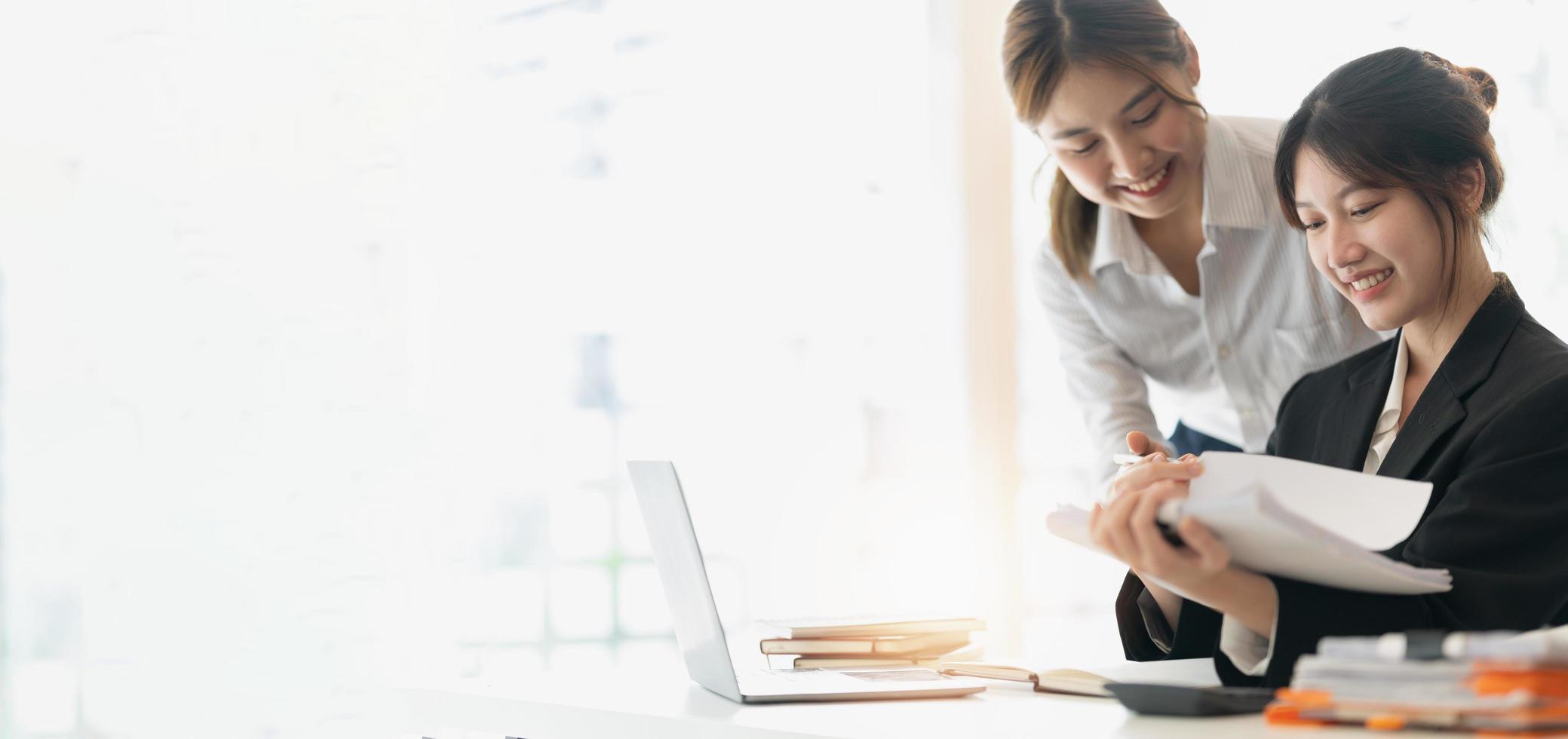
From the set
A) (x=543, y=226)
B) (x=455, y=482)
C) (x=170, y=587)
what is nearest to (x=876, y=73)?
(x=543, y=226)

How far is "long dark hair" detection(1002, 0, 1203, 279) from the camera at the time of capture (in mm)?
1585

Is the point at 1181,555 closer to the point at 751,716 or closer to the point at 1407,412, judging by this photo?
the point at 751,716

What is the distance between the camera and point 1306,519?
79cm

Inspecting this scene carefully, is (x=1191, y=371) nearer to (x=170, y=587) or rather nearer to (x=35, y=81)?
(x=170, y=587)

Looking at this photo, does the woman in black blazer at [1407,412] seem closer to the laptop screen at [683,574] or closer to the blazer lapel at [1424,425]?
the blazer lapel at [1424,425]

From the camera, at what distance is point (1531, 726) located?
27.6 inches

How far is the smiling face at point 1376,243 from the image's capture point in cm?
119

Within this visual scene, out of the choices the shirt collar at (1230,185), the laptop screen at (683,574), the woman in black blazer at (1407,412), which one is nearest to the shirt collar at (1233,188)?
the shirt collar at (1230,185)

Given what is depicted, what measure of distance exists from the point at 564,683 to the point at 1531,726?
868 mm

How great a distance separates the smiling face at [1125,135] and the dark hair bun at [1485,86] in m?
0.38

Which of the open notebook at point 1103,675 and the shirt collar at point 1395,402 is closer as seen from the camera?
the open notebook at point 1103,675

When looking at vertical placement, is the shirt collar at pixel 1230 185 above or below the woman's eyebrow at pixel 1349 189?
above

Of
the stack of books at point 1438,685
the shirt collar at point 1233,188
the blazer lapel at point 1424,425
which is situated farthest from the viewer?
the shirt collar at point 1233,188

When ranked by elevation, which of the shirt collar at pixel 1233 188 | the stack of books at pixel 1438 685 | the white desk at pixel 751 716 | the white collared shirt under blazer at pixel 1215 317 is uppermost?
the shirt collar at pixel 1233 188
